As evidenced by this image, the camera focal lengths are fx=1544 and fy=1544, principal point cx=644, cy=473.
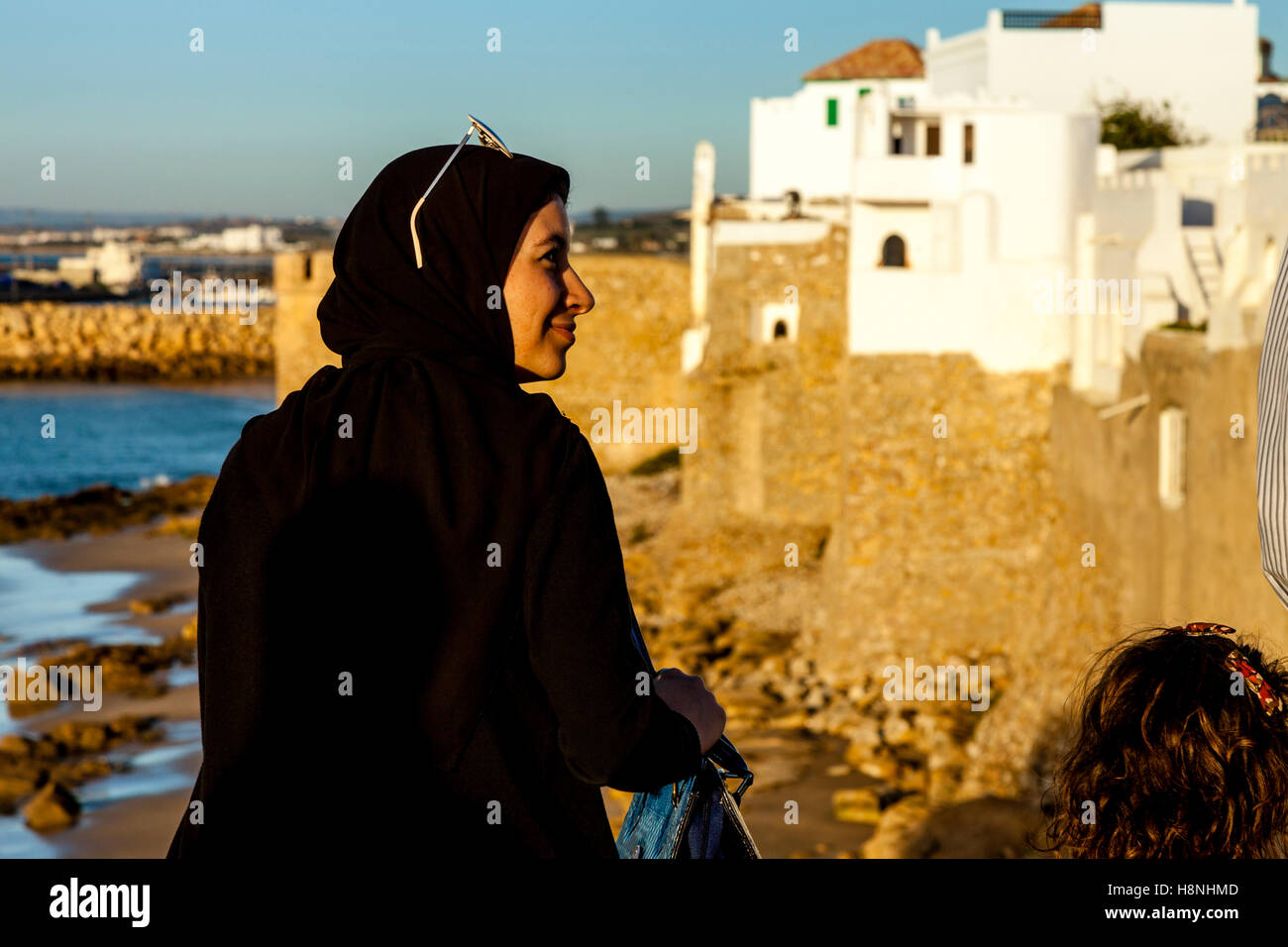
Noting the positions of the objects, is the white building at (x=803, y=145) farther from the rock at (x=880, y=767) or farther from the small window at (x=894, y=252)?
the rock at (x=880, y=767)

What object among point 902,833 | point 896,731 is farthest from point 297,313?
point 902,833

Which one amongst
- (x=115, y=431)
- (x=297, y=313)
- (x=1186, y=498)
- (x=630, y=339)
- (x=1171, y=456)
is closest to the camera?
(x=1186, y=498)

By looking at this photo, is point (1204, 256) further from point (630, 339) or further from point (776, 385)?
point (630, 339)

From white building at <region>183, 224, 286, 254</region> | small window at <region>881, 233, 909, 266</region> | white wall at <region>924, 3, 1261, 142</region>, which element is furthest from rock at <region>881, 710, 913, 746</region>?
white building at <region>183, 224, 286, 254</region>

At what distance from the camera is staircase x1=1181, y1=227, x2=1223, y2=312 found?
34.0 ft

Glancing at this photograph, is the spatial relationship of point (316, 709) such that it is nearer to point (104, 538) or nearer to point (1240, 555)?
point (1240, 555)

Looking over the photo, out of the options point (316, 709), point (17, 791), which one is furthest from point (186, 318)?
point (316, 709)

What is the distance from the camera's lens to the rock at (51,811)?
12336 millimetres

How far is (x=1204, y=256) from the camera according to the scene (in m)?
10.7

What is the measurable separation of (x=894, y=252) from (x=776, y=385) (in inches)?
113

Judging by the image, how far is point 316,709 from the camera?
69.4 inches

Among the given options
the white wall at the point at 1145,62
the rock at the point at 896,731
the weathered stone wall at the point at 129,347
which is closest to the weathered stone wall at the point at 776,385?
the rock at the point at 896,731

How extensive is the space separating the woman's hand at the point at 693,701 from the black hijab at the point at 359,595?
0.72 feet

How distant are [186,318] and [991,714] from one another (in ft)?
175
